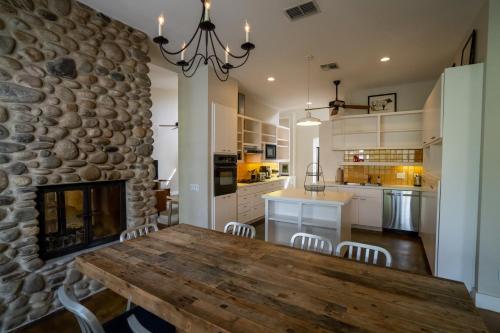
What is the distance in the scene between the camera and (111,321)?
1.43 metres

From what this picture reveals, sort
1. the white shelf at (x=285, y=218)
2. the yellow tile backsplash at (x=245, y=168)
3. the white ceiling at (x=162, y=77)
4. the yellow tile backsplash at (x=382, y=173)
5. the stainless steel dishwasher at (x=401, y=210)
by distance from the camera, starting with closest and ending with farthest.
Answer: the white shelf at (x=285, y=218), the white ceiling at (x=162, y=77), the stainless steel dishwasher at (x=401, y=210), the yellow tile backsplash at (x=382, y=173), the yellow tile backsplash at (x=245, y=168)

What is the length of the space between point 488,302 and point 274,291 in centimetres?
257

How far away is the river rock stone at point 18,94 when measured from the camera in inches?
81.4

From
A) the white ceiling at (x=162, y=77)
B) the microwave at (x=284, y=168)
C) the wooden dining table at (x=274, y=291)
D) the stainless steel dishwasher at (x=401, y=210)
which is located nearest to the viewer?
the wooden dining table at (x=274, y=291)

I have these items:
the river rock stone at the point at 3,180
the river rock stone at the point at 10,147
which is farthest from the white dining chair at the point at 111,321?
the river rock stone at the point at 10,147

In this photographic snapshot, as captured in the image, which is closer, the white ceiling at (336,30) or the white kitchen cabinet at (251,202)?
the white ceiling at (336,30)

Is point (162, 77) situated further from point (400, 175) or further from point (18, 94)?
point (400, 175)

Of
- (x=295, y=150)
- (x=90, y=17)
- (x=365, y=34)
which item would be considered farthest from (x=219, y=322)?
(x=295, y=150)

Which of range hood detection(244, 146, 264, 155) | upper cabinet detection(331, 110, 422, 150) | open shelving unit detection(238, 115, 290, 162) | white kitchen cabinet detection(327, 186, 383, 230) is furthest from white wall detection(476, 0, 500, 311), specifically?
range hood detection(244, 146, 264, 155)

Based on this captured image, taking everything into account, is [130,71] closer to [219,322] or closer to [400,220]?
[219,322]

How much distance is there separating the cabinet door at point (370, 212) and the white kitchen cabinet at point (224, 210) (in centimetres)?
264

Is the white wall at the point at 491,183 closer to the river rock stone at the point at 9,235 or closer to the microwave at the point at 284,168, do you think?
the river rock stone at the point at 9,235

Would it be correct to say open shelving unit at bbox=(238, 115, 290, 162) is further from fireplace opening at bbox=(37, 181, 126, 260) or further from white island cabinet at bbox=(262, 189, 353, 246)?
fireplace opening at bbox=(37, 181, 126, 260)

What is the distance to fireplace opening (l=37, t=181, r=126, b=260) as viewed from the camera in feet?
7.91
